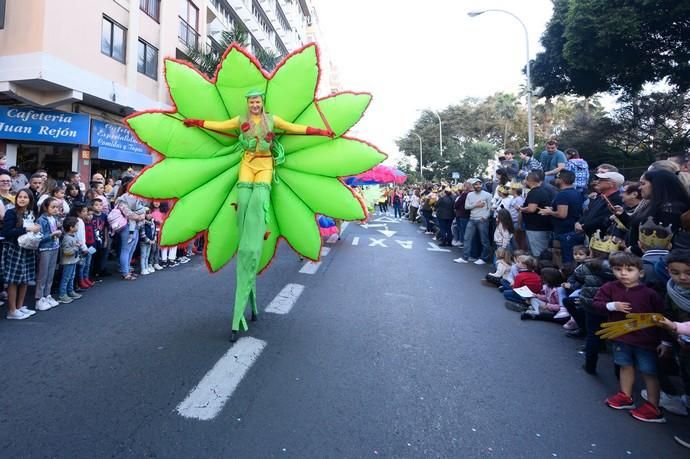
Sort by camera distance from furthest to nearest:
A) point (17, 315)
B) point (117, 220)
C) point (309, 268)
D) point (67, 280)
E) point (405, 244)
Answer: point (405, 244) → point (309, 268) → point (117, 220) → point (67, 280) → point (17, 315)

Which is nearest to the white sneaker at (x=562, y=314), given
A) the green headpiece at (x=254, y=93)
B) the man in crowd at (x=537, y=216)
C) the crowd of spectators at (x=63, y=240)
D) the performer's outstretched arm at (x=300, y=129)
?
the man in crowd at (x=537, y=216)

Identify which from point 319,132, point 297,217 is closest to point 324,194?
point 297,217

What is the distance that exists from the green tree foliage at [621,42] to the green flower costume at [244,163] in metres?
17.8

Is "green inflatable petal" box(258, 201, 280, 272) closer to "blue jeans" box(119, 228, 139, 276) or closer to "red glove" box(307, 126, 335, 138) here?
"red glove" box(307, 126, 335, 138)

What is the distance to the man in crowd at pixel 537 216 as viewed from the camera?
6914mm

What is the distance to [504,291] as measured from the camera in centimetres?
657

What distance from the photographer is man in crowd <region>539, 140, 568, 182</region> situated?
879 centimetres

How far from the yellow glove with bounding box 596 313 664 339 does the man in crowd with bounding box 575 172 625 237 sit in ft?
8.55

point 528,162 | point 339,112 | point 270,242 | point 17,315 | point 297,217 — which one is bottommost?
point 17,315

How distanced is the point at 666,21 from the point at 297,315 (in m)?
20.2

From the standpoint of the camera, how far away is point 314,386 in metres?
3.15

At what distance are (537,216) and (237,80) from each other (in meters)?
5.24

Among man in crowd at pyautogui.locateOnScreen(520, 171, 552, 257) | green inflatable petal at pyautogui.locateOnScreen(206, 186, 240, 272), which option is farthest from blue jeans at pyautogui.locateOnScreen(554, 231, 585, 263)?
green inflatable petal at pyautogui.locateOnScreen(206, 186, 240, 272)

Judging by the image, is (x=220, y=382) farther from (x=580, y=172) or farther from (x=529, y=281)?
(x=580, y=172)
